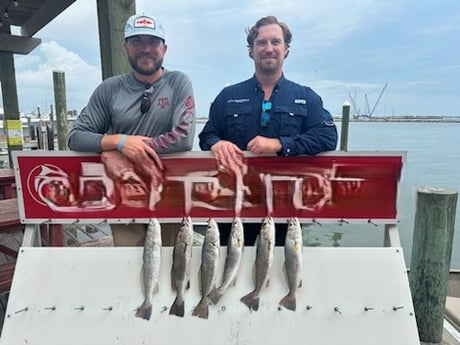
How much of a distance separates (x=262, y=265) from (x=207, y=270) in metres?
0.32

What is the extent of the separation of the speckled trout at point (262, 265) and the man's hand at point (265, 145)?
456mm

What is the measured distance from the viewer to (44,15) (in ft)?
18.0

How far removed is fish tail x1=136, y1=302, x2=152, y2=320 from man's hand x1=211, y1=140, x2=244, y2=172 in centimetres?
92

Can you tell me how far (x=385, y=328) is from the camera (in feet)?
6.52

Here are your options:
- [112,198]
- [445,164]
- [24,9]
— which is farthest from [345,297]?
[445,164]

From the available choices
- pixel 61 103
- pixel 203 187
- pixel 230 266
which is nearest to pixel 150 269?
A: pixel 230 266

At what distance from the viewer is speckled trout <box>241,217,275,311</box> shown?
202 cm

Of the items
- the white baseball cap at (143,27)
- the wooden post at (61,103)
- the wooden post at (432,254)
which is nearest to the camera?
the white baseball cap at (143,27)

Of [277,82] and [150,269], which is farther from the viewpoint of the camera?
[277,82]

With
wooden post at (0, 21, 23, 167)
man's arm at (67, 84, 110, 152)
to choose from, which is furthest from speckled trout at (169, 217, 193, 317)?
wooden post at (0, 21, 23, 167)

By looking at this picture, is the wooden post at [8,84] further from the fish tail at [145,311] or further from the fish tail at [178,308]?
the fish tail at [178,308]

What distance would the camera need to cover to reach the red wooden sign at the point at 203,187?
2.16 metres

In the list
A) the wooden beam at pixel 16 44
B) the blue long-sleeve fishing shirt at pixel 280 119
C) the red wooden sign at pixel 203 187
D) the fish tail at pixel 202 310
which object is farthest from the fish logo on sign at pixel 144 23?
the wooden beam at pixel 16 44

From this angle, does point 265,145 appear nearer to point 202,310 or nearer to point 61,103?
point 202,310
